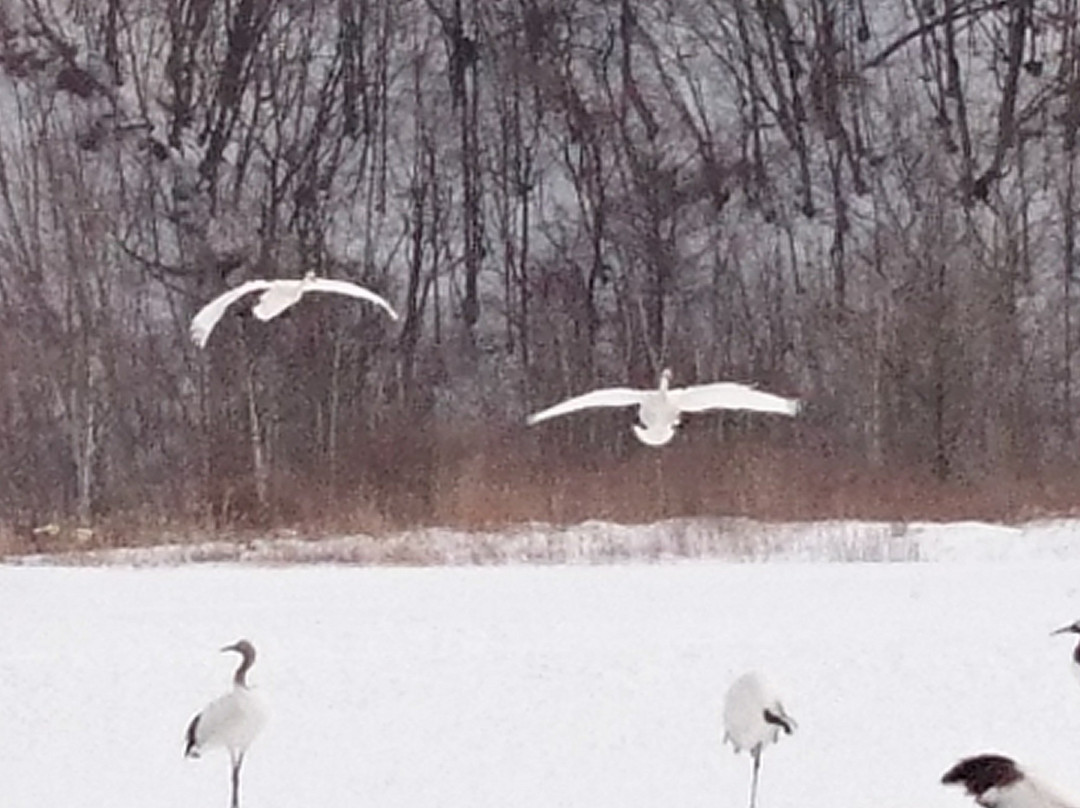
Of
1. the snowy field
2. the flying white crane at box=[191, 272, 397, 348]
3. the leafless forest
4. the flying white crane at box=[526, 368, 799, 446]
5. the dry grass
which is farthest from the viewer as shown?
the leafless forest

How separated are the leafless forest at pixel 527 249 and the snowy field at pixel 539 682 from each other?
528cm

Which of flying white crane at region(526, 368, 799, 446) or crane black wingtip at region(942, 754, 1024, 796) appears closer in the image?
crane black wingtip at region(942, 754, 1024, 796)

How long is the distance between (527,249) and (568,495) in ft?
15.7

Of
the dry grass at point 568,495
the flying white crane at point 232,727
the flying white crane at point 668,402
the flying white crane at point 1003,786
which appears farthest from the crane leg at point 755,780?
the dry grass at point 568,495

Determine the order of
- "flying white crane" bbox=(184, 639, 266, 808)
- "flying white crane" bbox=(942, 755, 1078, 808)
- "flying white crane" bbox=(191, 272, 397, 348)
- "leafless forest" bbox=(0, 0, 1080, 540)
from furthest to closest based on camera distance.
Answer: "leafless forest" bbox=(0, 0, 1080, 540) < "flying white crane" bbox=(191, 272, 397, 348) < "flying white crane" bbox=(184, 639, 266, 808) < "flying white crane" bbox=(942, 755, 1078, 808)

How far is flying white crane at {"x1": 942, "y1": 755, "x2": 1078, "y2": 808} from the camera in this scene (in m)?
5.83

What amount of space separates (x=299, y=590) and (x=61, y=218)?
326 inches

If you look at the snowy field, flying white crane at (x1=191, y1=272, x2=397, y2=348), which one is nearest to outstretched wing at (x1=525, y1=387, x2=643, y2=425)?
flying white crane at (x1=191, y1=272, x2=397, y2=348)

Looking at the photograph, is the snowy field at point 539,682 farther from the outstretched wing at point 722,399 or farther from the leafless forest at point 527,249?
the leafless forest at point 527,249

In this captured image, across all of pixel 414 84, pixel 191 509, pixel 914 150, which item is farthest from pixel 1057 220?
pixel 191 509

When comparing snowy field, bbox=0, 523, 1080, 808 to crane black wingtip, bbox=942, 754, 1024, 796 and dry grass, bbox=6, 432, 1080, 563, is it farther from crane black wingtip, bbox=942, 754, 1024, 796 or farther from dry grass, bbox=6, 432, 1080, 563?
dry grass, bbox=6, 432, 1080, 563

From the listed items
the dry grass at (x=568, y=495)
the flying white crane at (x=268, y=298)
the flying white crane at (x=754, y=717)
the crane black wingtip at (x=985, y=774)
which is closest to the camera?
the crane black wingtip at (x=985, y=774)

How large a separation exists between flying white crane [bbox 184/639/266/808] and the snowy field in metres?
0.18

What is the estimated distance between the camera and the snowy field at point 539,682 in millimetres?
8070
